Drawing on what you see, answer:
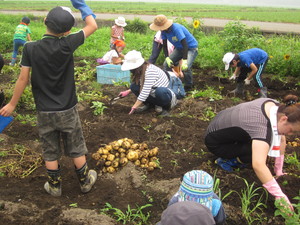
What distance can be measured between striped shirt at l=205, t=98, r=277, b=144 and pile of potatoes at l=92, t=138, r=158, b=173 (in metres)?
0.80

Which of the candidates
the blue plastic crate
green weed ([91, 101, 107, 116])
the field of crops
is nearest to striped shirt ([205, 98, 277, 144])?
green weed ([91, 101, 107, 116])

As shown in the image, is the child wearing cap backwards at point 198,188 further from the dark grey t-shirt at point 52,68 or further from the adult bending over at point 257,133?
the dark grey t-shirt at point 52,68

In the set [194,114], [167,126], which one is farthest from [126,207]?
[194,114]

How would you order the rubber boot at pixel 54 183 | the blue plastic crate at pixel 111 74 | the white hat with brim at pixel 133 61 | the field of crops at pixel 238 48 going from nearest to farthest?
the rubber boot at pixel 54 183 → the white hat with brim at pixel 133 61 → the blue plastic crate at pixel 111 74 → the field of crops at pixel 238 48

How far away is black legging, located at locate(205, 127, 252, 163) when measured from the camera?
3.01 metres

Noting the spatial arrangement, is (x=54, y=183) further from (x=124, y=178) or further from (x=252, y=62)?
(x=252, y=62)

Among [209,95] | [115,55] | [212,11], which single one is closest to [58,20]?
[209,95]

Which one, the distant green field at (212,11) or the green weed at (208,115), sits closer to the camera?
the green weed at (208,115)

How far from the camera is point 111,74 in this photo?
21.4 ft

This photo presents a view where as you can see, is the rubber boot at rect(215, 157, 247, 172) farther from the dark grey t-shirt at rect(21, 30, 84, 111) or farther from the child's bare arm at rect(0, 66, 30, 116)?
the child's bare arm at rect(0, 66, 30, 116)

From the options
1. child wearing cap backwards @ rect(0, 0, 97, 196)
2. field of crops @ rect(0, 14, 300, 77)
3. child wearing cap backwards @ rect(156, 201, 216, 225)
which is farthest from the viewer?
field of crops @ rect(0, 14, 300, 77)

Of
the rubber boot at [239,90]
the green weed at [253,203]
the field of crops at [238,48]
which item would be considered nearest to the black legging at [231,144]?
the green weed at [253,203]

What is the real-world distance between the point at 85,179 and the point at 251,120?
1652 millimetres

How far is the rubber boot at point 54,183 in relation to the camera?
9.36 feet
